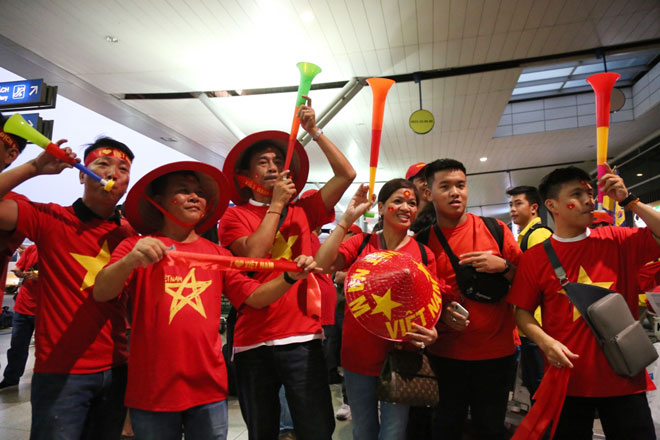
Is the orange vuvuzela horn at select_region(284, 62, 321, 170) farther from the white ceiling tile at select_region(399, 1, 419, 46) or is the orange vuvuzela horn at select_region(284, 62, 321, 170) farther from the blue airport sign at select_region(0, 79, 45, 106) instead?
the blue airport sign at select_region(0, 79, 45, 106)

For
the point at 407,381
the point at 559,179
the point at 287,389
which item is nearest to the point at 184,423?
the point at 287,389

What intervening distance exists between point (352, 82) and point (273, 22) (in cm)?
168

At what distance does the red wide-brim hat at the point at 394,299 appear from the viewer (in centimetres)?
170

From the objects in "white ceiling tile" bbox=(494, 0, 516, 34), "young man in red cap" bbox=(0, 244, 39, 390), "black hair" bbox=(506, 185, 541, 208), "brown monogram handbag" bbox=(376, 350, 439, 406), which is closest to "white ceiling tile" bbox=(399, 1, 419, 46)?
"white ceiling tile" bbox=(494, 0, 516, 34)

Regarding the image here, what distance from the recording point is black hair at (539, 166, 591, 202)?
2.04 metres

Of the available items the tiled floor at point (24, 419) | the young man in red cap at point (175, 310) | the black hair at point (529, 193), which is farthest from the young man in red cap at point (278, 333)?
the black hair at point (529, 193)

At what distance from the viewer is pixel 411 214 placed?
83.3 inches

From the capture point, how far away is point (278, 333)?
5.76ft

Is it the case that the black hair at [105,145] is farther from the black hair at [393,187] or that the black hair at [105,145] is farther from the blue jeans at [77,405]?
the black hair at [393,187]

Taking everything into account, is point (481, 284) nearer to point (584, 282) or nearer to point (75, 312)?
point (584, 282)

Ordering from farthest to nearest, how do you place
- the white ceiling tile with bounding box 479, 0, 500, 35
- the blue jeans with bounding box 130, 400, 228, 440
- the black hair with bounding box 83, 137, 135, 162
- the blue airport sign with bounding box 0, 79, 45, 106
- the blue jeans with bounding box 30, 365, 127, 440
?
the white ceiling tile with bounding box 479, 0, 500, 35 → the blue airport sign with bounding box 0, 79, 45, 106 → the black hair with bounding box 83, 137, 135, 162 → the blue jeans with bounding box 30, 365, 127, 440 → the blue jeans with bounding box 130, 400, 228, 440

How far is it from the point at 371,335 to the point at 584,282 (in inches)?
41.8

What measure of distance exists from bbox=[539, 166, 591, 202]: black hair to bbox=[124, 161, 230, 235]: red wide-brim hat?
1722mm

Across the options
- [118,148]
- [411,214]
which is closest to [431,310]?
[411,214]
